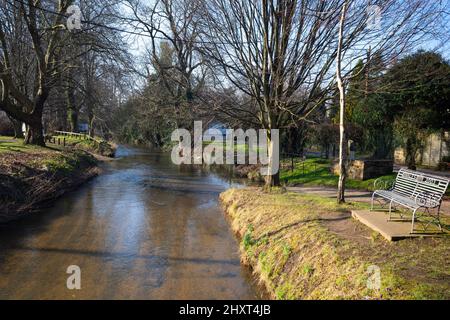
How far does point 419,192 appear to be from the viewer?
21.8ft

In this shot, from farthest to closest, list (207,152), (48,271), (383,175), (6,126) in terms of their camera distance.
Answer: (6,126), (207,152), (383,175), (48,271)

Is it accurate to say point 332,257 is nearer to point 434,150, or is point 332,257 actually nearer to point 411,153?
point 411,153

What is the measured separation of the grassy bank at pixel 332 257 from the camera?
14.5 ft

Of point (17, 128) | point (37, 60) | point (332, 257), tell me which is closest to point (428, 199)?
point (332, 257)

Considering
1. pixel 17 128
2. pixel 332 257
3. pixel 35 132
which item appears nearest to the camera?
pixel 332 257

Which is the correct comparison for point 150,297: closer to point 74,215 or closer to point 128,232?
point 128,232

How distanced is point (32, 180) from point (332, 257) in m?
11.1

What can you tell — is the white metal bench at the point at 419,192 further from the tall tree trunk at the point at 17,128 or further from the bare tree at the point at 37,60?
the tall tree trunk at the point at 17,128

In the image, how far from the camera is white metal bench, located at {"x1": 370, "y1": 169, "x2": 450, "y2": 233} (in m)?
5.91

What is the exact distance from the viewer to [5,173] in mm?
11641
